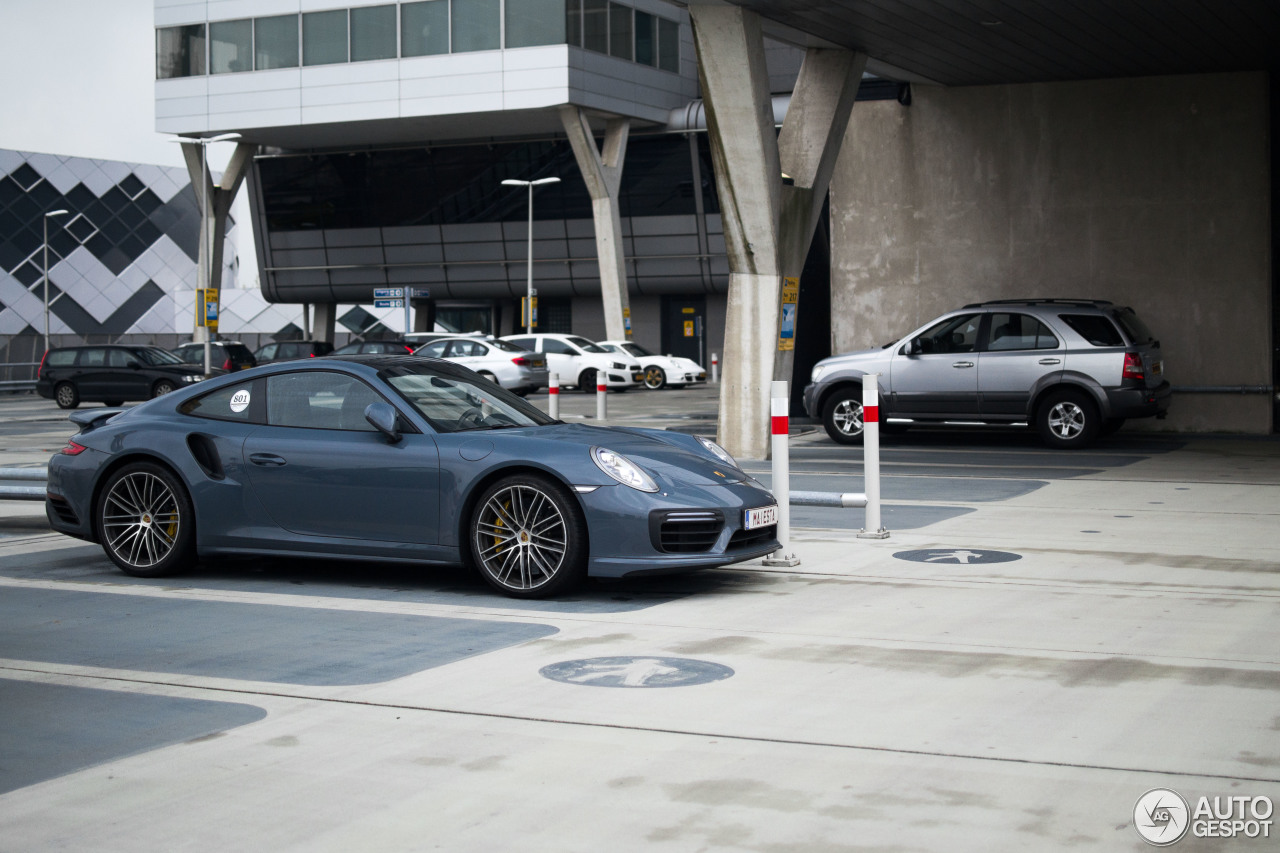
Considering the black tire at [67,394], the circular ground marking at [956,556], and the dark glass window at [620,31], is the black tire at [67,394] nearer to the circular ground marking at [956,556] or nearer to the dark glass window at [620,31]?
the dark glass window at [620,31]

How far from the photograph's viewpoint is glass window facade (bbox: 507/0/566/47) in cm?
4706

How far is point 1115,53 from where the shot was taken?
19.4 meters

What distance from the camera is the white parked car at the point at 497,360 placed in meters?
35.7

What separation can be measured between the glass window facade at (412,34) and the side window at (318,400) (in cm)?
4051

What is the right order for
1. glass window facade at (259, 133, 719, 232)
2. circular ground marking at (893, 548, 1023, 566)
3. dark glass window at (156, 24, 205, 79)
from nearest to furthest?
circular ground marking at (893, 548, 1023, 566)
dark glass window at (156, 24, 205, 79)
glass window facade at (259, 133, 719, 232)

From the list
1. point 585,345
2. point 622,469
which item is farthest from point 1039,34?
point 585,345

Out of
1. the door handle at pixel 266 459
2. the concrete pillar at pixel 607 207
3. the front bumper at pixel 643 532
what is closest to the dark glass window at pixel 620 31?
the concrete pillar at pixel 607 207

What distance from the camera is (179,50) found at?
52781 mm

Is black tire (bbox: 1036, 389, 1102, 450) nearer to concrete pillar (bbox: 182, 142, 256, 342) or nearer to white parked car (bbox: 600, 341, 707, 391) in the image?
white parked car (bbox: 600, 341, 707, 391)

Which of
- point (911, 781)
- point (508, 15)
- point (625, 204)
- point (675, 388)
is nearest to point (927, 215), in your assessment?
point (911, 781)

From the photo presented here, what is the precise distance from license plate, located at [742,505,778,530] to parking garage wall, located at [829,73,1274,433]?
48.9ft

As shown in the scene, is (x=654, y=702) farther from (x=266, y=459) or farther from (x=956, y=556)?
(x=956, y=556)

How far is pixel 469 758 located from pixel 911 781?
1.40 meters

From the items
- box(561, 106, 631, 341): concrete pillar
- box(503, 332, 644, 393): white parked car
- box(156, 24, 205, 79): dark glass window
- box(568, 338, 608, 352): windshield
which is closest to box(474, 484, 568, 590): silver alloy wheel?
box(503, 332, 644, 393): white parked car
